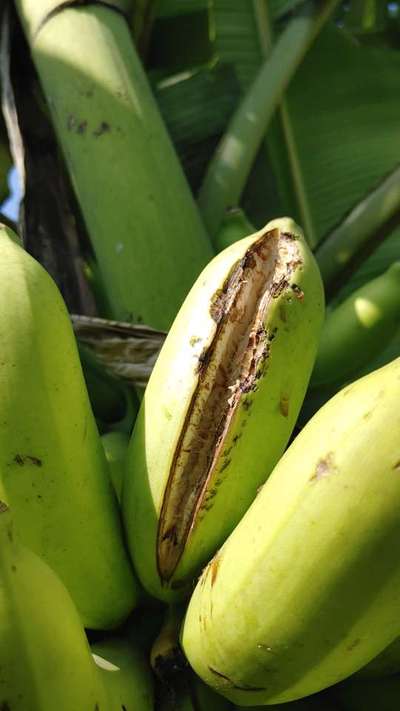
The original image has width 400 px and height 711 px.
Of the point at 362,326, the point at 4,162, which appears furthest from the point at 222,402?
the point at 4,162

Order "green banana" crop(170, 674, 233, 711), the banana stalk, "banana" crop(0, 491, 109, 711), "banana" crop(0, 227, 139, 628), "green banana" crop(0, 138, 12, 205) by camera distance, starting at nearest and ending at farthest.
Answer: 1. "banana" crop(0, 491, 109, 711)
2. "banana" crop(0, 227, 139, 628)
3. "green banana" crop(170, 674, 233, 711)
4. the banana stalk
5. "green banana" crop(0, 138, 12, 205)

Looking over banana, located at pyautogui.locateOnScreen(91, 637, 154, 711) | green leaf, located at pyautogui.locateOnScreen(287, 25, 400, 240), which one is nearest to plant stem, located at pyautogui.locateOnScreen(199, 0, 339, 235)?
green leaf, located at pyautogui.locateOnScreen(287, 25, 400, 240)

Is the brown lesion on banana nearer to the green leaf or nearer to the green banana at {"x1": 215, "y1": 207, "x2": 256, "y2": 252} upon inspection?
the green banana at {"x1": 215, "y1": 207, "x2": 256, "y2": 252}

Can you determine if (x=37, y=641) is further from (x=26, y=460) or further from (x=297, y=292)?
(x=297, y=292)

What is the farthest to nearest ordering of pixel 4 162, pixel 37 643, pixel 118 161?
1. pixel 4 162
2. pixel 118 161
3. pixel 37 643

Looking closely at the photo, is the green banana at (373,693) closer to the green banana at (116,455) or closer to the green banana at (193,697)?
the green banana at (193,697)

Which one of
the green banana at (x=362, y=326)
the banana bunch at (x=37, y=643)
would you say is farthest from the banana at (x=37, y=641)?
the green banana at (x=362, y=326)
